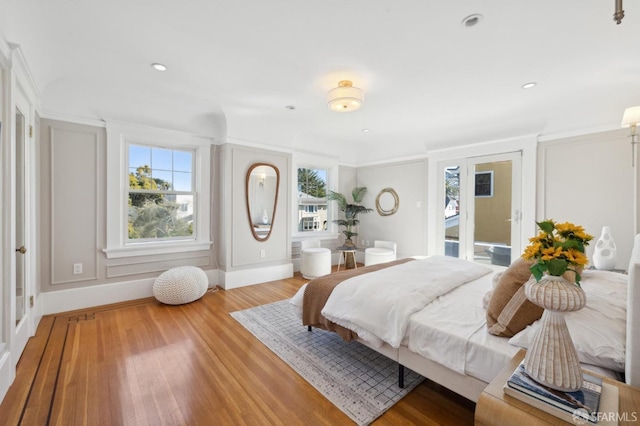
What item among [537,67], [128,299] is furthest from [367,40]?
[128,299]

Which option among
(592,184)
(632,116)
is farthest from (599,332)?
(592,184)

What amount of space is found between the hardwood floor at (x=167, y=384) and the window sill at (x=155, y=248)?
2.74ft

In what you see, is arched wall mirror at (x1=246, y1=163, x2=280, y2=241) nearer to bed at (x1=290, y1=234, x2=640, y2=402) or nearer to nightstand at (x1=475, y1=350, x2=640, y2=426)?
bed at (x1=290, y1=234, x2=640, y2=402)

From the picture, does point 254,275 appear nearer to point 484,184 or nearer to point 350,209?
point 350,209

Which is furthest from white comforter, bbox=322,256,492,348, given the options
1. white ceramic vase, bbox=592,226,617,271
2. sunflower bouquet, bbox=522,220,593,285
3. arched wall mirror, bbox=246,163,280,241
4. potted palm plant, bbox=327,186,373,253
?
potted palm plant, bbox=327,186,373,253

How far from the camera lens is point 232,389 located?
1902 millimetres

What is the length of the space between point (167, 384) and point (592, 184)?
4884 mm

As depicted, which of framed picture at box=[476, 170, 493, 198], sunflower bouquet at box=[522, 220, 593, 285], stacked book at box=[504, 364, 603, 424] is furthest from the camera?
framed picture at box=[476, 170, 493, 198]

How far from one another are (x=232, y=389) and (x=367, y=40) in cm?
276

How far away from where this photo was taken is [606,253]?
2.85 m

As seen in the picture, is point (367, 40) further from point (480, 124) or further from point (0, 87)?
point (480, 124)

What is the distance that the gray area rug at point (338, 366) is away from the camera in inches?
70.0

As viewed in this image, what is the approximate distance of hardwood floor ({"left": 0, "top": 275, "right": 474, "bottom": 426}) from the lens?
5.42 ft

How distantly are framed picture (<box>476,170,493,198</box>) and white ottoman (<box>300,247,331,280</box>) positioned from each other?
8.61 feet
